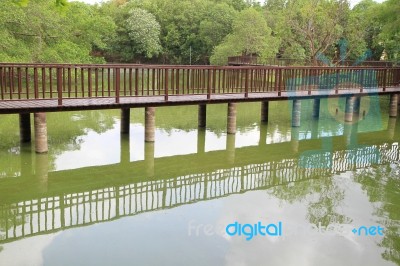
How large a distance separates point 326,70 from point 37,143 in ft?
34.9

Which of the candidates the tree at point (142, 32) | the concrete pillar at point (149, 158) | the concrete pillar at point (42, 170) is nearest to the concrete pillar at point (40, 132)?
the concrete pillar at point (42, 170)

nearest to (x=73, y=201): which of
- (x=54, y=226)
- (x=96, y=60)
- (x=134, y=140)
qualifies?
(x=54, y=226)

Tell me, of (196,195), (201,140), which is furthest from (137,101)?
(196,195)

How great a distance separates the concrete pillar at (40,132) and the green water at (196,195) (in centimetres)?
30

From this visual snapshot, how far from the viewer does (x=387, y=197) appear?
920 cm

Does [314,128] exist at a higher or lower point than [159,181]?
higher

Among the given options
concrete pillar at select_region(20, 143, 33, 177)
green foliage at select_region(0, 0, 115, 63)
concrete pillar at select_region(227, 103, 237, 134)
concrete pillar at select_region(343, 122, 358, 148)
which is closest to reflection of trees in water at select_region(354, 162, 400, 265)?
concrete pillar at select_region(343, 122, 358, 148)

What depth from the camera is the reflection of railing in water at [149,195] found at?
7770mm

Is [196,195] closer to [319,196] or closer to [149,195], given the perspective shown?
[149,195]

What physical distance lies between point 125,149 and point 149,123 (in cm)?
97

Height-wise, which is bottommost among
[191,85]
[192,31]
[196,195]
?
[196,195]

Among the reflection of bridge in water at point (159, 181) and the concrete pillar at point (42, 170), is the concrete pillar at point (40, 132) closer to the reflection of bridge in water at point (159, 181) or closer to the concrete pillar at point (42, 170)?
the concrete pillar at point (42, 170)

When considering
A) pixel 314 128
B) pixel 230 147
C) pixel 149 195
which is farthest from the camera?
pixel 314 128

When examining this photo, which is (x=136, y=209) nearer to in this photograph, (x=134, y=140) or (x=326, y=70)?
(x=134, y=140)
